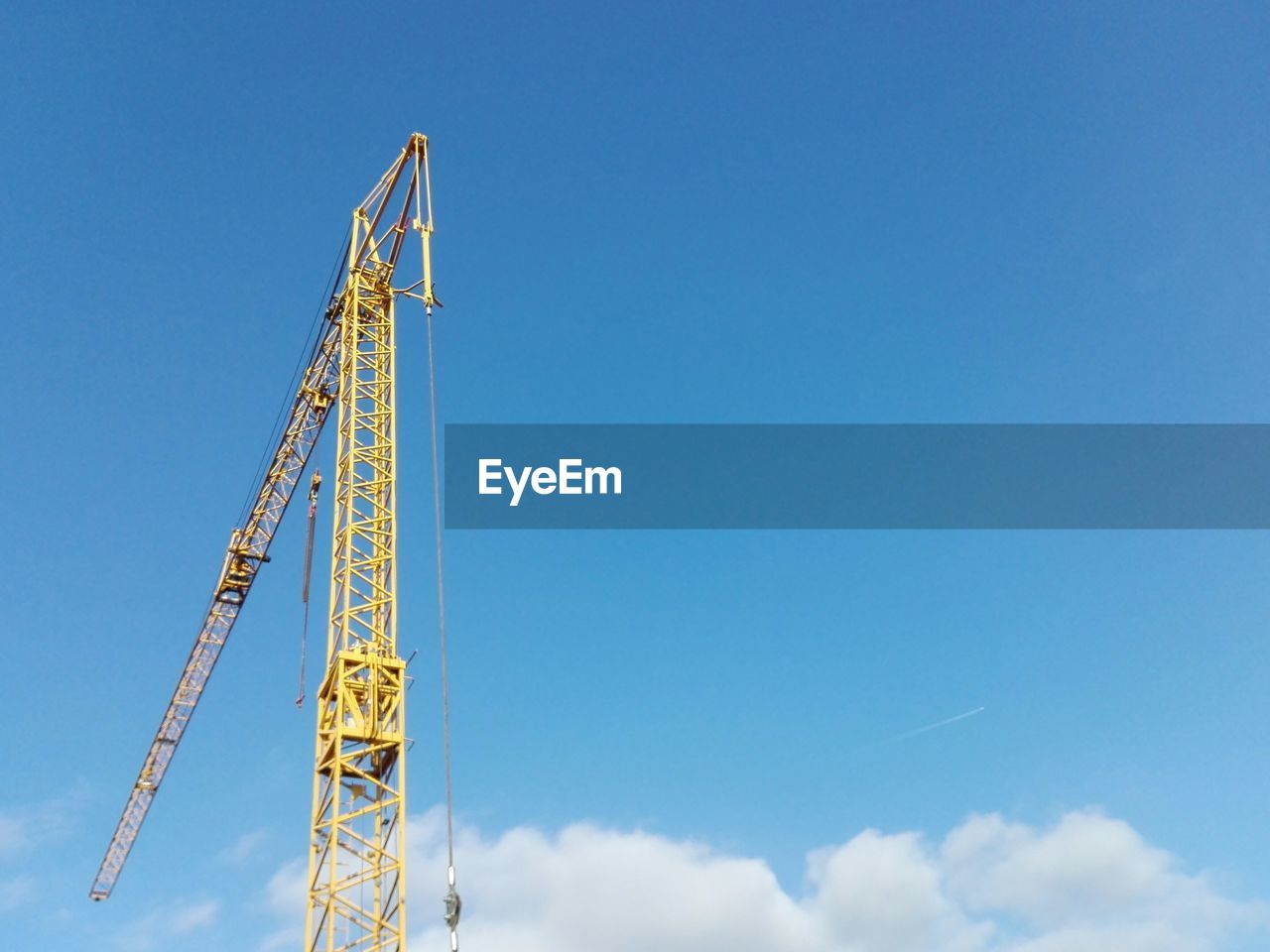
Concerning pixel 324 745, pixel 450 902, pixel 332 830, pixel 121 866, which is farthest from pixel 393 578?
pixel 121 866

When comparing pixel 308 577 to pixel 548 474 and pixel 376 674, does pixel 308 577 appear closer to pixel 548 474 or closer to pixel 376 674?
pixel 376 674

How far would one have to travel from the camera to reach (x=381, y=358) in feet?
146

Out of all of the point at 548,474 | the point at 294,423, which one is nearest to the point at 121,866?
the point at 294,423

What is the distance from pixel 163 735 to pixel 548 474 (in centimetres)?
5222

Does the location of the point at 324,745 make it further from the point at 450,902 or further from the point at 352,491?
the point at 352,491

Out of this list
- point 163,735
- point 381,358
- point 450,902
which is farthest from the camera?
point 163,735

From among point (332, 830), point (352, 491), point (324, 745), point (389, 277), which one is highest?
point (389, 277)

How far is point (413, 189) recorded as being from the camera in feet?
151

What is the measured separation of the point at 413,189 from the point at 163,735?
45.7m

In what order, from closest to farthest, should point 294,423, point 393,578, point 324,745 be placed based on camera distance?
1. point 324,745
2. point 393,578
3. point 294,423

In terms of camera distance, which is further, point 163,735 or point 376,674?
point 163,735

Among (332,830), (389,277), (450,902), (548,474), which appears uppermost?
(389,277)

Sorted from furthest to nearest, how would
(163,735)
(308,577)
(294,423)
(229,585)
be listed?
1. (163,735)
2. (229,585)
3. (294,423)
4. (308,577)

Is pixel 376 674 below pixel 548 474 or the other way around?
below
